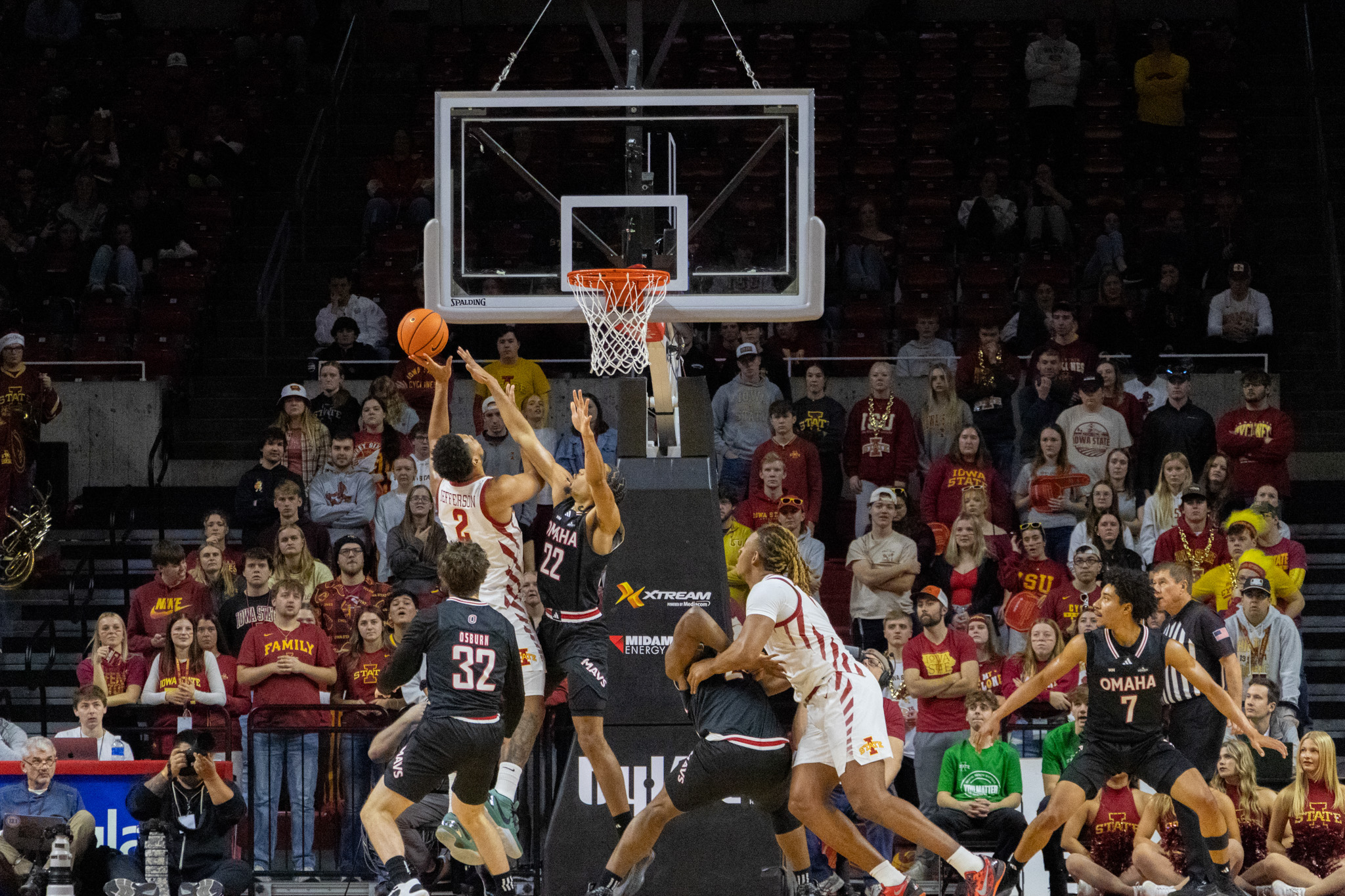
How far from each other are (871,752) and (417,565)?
516cm

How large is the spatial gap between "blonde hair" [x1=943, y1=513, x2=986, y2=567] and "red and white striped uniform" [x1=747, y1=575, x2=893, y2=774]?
463 cm

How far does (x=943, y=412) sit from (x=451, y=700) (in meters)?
7.19

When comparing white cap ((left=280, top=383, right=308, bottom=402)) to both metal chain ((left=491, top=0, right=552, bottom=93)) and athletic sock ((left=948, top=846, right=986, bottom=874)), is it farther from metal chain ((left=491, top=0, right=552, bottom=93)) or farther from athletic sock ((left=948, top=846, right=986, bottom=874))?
athletic sock ((left=948, top=846, right=986, bottom=874))

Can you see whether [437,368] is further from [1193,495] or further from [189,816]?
[1193,495]

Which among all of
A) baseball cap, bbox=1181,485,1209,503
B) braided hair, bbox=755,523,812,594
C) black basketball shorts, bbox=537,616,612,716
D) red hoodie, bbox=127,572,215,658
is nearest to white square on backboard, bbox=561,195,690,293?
black basketball shorts, bbox=537,616,612,716

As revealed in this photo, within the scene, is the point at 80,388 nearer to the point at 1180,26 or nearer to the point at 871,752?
the point at 871,752

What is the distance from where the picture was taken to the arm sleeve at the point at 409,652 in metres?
8.73

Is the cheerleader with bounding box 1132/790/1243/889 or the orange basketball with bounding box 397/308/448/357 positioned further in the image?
the cheerleader with bounding box 1132/790/1243/889

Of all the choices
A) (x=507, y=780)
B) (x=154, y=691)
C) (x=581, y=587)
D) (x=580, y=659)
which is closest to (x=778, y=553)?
(x=581, y=587)

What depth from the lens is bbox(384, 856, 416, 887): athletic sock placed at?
8.66m

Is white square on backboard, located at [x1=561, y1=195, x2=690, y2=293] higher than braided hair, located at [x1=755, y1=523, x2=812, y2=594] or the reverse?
higher

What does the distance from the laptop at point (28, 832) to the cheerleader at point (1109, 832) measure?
20.0 feet

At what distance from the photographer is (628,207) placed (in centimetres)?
1112

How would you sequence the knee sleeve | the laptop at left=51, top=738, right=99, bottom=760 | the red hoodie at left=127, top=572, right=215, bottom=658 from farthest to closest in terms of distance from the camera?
the red hoodie at left=127, top=572, right=215, bottom=658
the laptop at left=51, top=738, right=99, bottom=760
the knee sleeve
